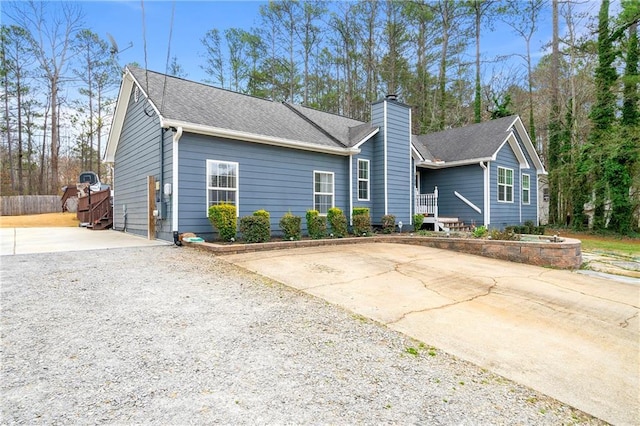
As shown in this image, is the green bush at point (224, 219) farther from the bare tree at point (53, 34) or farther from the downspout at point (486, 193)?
the bare tree at point (53, 34)

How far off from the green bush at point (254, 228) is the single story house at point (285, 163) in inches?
42.7

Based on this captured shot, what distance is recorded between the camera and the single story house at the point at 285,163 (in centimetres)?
828

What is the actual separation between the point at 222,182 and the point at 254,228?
5.66 ft

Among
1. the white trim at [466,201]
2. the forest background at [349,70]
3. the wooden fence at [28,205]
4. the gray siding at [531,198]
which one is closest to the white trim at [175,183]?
the white trim at [466,201]

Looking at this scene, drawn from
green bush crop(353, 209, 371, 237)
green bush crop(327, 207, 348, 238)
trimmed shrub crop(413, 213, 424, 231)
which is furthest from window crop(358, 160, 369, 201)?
trimmed shrub crop(413, 213, 424, 231)

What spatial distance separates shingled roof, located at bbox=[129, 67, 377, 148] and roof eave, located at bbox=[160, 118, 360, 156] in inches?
4.2

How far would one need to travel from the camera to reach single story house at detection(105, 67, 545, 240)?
8281 mm

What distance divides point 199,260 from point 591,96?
20.7 meters

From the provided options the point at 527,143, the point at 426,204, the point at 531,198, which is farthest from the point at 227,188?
the point at 531,198

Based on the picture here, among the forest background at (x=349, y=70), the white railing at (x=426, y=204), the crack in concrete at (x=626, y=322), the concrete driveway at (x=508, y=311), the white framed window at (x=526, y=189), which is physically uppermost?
the forest background at (x=349, y=70)

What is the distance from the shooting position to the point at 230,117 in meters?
9.38

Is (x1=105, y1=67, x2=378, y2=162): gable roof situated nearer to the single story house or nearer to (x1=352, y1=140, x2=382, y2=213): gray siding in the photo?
the single story house

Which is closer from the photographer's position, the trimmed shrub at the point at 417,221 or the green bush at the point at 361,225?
the green bush at the point at 361,225

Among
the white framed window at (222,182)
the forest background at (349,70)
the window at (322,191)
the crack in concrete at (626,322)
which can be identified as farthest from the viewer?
the forest background at (349,70)
